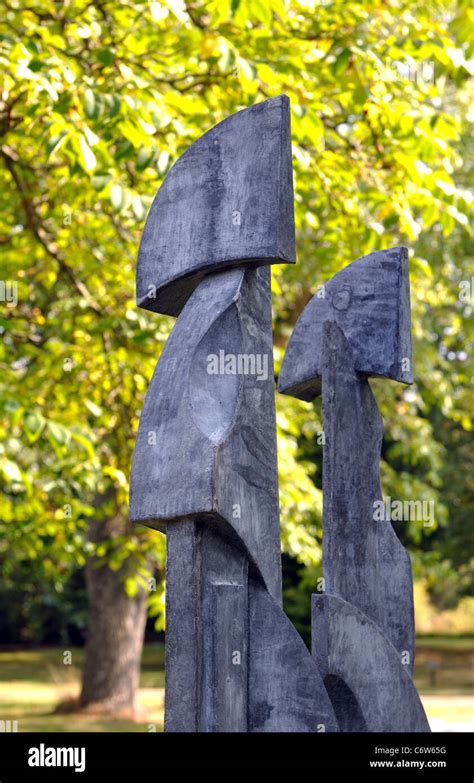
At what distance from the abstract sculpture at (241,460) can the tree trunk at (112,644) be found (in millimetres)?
11580

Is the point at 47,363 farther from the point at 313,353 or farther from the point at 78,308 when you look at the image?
the point at 313,353

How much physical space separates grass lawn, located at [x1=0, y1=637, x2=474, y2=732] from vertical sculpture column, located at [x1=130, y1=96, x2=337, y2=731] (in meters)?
9.57

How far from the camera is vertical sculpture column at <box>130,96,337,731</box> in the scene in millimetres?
3828

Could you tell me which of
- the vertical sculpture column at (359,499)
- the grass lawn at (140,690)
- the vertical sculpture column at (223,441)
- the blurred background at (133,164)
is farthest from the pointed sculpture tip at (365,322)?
the grass lawn at (140,690)

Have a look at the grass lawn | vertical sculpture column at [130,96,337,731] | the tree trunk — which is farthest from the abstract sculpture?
the tree trunk

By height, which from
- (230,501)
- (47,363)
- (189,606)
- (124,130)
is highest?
(124,130)

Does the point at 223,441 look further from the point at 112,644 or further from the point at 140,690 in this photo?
the point at 140,690

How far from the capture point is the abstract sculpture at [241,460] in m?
3.84

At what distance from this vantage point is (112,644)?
15.9m

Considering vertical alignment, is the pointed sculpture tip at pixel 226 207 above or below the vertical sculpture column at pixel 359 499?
above

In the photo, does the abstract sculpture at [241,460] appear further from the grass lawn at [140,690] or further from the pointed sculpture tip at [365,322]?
the grass lawn at [140,690]
